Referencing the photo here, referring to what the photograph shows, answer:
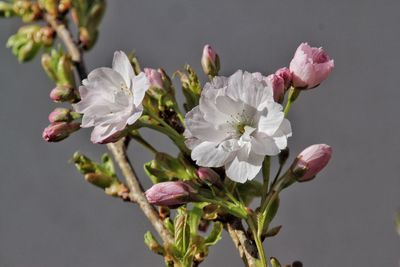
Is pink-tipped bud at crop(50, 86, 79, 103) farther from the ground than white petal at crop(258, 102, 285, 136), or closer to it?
farther from the ground

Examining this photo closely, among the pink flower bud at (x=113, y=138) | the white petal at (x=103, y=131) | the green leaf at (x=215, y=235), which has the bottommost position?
the green leaf at (x=215, y=235)

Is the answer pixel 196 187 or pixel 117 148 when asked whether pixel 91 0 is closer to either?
pixel 117 148

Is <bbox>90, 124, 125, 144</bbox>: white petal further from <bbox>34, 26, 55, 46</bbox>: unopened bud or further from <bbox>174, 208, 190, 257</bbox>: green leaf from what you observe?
<bbox>34, 26, 55, 46</bbox>: unopened bud

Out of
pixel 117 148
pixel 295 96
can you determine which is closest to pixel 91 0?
pixel 117 148

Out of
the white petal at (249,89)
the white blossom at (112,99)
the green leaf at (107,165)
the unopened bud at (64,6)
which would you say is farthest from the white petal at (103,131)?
the unopened bud at (64,6)

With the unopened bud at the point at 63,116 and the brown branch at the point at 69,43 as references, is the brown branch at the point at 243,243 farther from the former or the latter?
the brown branch at the point at 69,43

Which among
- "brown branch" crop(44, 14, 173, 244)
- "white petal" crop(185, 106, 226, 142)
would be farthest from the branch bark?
"white petal" crop(185, 106, 226, 142)
